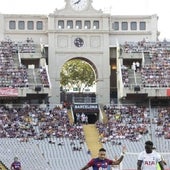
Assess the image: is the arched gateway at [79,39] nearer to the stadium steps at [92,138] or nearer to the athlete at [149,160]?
the stadium steps at [92,138]

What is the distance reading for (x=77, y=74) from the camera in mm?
106375

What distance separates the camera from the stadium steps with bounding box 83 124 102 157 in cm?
5353

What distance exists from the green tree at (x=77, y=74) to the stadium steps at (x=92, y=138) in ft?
149

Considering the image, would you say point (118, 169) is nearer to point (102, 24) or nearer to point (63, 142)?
point (63, 142)

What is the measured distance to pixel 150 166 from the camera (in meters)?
16.4

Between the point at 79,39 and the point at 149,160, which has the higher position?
the point at 79,39

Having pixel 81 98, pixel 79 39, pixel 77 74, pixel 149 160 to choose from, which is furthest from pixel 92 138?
pixel 77 74

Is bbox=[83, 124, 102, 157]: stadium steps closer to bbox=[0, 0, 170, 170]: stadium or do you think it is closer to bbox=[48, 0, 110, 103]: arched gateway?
bbox=[0, 0, 170, 170]: stadium

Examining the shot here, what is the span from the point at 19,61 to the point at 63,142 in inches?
572

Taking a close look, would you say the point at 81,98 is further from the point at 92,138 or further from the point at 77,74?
the point at 77,74

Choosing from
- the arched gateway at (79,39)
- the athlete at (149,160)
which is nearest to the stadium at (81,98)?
the arched gateway at (79,39)

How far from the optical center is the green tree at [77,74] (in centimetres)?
10506

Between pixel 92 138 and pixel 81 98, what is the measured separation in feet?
40.7

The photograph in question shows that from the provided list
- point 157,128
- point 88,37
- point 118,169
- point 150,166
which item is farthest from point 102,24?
point 150,166
